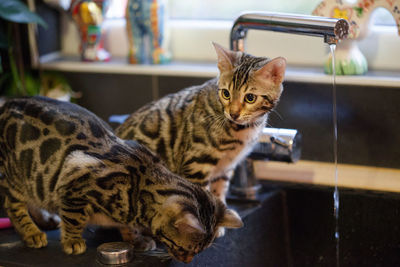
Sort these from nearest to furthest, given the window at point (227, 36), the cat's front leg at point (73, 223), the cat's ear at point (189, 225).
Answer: the cat's ear at point (189, 225) → the cat's front leg at point (73, 223) → the window at point (227, 36)

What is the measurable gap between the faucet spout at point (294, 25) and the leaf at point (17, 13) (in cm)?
66

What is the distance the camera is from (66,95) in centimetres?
195

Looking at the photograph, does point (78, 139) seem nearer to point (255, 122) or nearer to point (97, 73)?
point (255, 122)

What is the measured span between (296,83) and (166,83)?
421 millimetres

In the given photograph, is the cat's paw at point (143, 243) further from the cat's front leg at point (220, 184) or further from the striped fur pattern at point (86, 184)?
the cat's front leg at point (220, 184)

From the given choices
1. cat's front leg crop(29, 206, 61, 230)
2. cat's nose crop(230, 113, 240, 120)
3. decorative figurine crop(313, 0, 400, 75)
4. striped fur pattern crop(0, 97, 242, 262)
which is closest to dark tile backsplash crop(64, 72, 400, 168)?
decorative figurine crop(313, 0, 400, 75)

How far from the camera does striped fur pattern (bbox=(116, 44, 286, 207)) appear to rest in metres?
1.40

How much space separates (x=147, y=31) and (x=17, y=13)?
0.40 m

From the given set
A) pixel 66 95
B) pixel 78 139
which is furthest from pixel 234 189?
pixel 66 95

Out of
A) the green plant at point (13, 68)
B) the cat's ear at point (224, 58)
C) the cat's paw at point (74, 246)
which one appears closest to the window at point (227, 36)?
the green plant at point (13, 68)

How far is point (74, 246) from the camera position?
136cm

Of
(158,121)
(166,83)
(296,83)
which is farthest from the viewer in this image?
(166,83)

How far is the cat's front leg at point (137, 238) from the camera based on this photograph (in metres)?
1.41

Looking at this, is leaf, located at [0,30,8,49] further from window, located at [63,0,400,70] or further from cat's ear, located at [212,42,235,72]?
cat's ear, located at [212,42,235,72]
